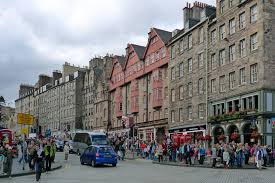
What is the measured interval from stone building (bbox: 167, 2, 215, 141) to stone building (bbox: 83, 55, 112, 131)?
2779 cm

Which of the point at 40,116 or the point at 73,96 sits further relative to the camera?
the point at 40,116

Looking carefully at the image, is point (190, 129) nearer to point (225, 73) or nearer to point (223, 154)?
point (225, 73)

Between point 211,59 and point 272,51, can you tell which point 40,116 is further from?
point 272,51

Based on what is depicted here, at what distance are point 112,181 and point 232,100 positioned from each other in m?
26.2

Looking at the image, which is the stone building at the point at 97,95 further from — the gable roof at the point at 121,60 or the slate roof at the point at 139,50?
the slate roof at the point at 139,50

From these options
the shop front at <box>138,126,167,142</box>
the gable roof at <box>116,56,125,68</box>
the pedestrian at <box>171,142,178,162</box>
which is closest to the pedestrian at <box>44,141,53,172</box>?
the pedestrian at <box>171,142,178,162</box>

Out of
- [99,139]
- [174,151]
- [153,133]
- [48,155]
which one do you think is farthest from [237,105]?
[48,155]

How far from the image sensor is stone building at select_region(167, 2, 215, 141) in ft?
162

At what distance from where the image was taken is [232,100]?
42969mm

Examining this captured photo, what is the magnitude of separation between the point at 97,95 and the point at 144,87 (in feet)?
73.5

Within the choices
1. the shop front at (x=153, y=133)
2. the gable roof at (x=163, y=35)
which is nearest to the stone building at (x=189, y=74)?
the gable roof at (x=163, y=35)

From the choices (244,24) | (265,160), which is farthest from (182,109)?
(265,160)

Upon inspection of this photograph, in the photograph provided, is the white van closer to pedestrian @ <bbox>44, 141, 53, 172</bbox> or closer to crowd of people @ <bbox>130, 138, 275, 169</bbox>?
crowd of people @ <bbox>130, 138, 275, 169</bbox>

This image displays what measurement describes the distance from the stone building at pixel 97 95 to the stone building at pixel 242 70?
3859cm
